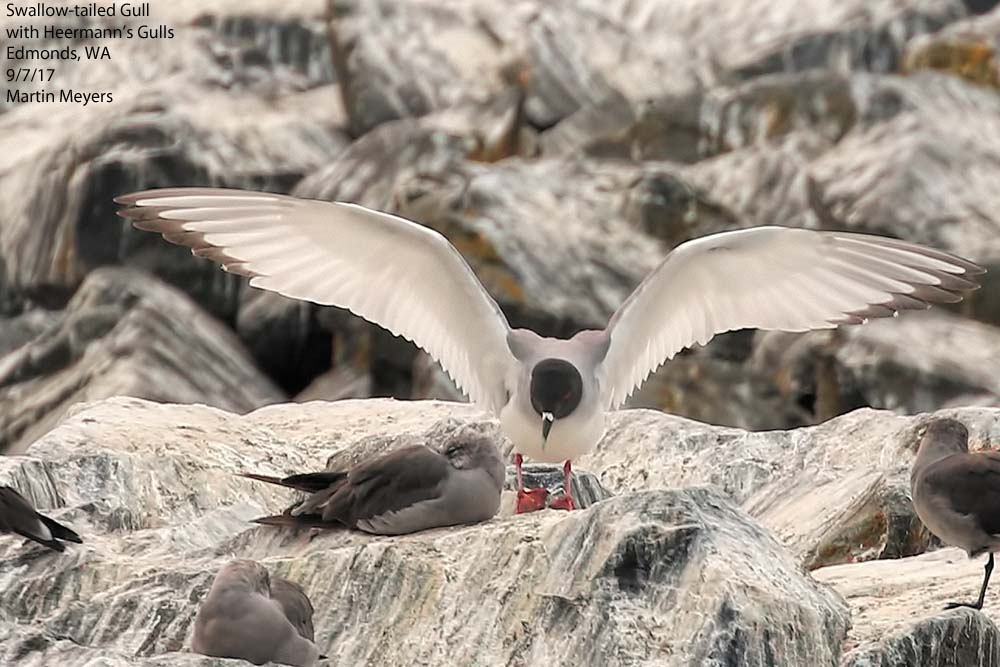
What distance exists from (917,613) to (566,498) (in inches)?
67.1

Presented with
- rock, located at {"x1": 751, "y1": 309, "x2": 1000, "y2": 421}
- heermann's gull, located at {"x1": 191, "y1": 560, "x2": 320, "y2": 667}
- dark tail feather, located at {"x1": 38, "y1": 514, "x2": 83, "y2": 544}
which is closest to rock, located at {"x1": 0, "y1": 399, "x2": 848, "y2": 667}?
dark tail feather, located at {"x1": 38, "y1": 514, "x2": 83, "y2": 544}

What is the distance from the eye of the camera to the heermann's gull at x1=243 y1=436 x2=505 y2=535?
763 centimetres

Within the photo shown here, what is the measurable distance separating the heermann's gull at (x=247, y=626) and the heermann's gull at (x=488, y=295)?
223 centimetres

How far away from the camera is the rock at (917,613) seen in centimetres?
678

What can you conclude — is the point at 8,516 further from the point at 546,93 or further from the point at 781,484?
the point at 546,93

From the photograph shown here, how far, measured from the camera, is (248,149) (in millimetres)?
19188

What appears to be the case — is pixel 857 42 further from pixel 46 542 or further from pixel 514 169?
pixel 46 542

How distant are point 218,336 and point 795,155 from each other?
5543mm

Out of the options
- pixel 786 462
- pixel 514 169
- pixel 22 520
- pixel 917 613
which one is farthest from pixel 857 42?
pixel 22 520

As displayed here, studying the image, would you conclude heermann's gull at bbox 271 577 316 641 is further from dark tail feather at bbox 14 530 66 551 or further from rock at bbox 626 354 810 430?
rock at bbox 626 354 810 430

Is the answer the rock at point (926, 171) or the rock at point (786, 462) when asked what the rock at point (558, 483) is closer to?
the rock at point (786, 462)

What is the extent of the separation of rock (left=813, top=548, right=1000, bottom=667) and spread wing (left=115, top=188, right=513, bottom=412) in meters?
1.88

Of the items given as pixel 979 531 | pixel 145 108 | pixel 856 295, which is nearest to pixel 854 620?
pixel 979 531

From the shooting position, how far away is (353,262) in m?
9.31
